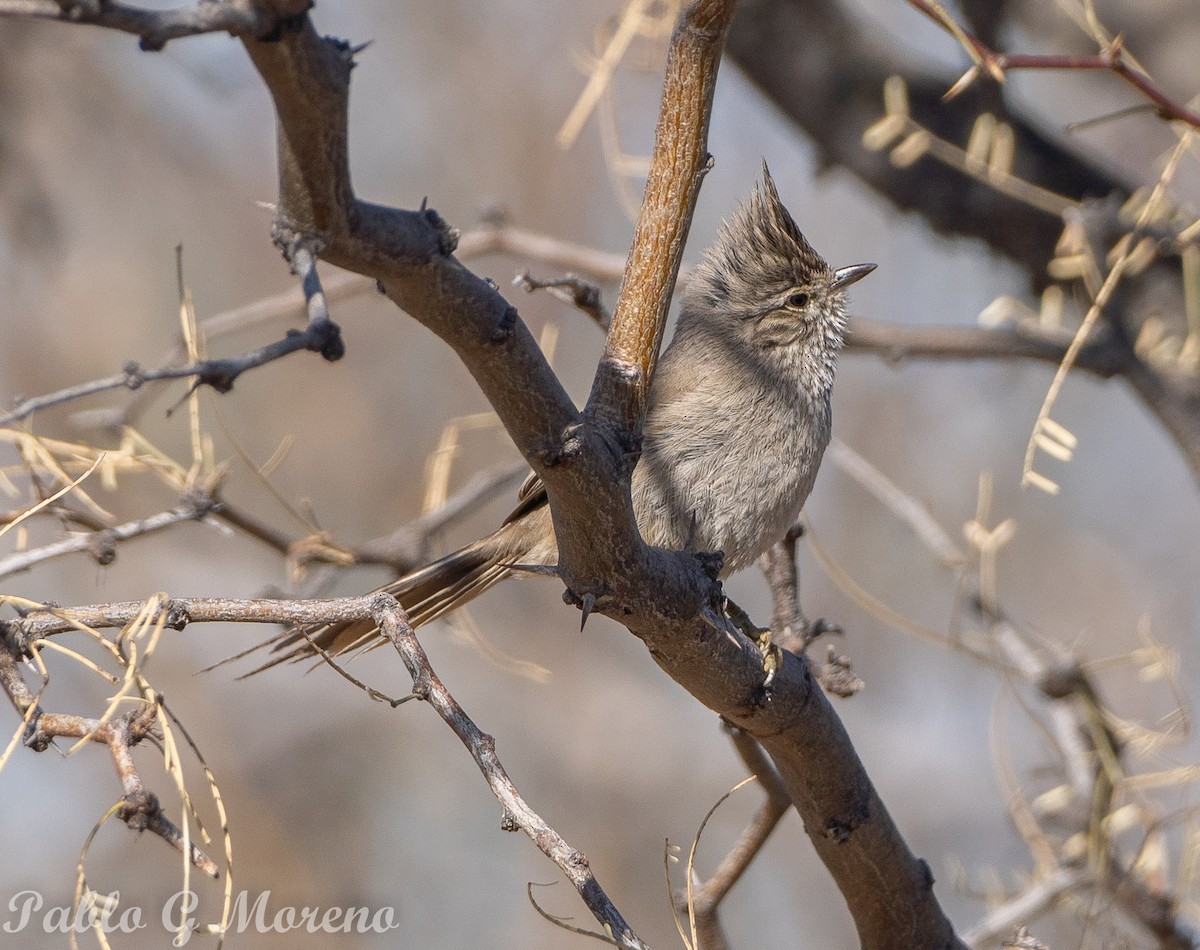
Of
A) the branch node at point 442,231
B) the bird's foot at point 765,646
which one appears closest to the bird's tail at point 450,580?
the bird's foot at point 765,646

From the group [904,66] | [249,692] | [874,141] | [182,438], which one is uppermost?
[904,66]

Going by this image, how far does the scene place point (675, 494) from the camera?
339 centimetres

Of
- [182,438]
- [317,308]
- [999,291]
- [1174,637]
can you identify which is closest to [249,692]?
[182,438]

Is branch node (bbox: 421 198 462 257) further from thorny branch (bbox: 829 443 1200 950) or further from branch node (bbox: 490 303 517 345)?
thorny branch (bbox: 829 443 1200 950)

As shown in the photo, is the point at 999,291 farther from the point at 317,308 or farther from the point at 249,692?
the point at 249,692

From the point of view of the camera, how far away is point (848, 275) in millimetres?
3980

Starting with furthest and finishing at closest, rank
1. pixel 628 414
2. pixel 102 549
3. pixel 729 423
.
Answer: pixel 729 423
pixel 102 549
pixel 628 414

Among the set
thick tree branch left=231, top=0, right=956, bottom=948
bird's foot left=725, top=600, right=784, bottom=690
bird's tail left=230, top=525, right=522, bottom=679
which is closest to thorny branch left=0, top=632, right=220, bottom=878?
thick tree branch left=231, top=0, right=956, bottom=948

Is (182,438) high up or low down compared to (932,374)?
down

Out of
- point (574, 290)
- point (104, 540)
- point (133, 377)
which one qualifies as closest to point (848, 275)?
point (574, 290)

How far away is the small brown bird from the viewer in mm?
3355

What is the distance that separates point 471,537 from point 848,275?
12.4 ft

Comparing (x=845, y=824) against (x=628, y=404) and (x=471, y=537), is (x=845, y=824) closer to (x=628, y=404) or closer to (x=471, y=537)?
(x=628, y=404)

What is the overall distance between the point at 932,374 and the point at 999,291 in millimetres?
2727
